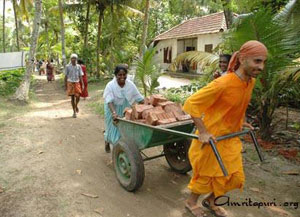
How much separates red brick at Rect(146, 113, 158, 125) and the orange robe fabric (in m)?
0.74

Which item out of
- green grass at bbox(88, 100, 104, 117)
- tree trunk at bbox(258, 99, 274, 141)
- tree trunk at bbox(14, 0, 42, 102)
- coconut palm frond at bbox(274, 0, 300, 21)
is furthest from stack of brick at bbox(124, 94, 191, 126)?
tree trunk at bbox(14, 0, 42, 102)

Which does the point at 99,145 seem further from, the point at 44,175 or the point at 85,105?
the point at 85,105

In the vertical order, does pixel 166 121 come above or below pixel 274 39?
below

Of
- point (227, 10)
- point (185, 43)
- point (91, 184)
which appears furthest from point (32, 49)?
point (185, 43)

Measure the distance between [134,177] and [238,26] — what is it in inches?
125

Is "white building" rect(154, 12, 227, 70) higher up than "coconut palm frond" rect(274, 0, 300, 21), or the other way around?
"white building" rect(154, 12, 227, 70)

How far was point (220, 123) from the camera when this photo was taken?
2766 mm

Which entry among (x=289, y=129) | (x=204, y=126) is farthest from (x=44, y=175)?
(x=289, y=129)

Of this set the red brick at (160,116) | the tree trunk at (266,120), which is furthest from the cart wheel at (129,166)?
the tree trunk at (266,120)

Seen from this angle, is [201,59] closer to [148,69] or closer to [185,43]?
[148,69]

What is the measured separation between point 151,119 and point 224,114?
1084 millimetres

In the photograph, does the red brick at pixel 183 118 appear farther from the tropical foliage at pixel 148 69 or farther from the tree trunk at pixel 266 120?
the tropical foliage at pixel 148 69

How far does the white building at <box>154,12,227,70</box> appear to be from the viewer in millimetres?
17969

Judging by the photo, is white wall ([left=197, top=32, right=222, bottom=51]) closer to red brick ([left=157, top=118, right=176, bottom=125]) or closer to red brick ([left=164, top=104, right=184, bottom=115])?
red brick ([left=164, top=104, right=184, bottom=115])
